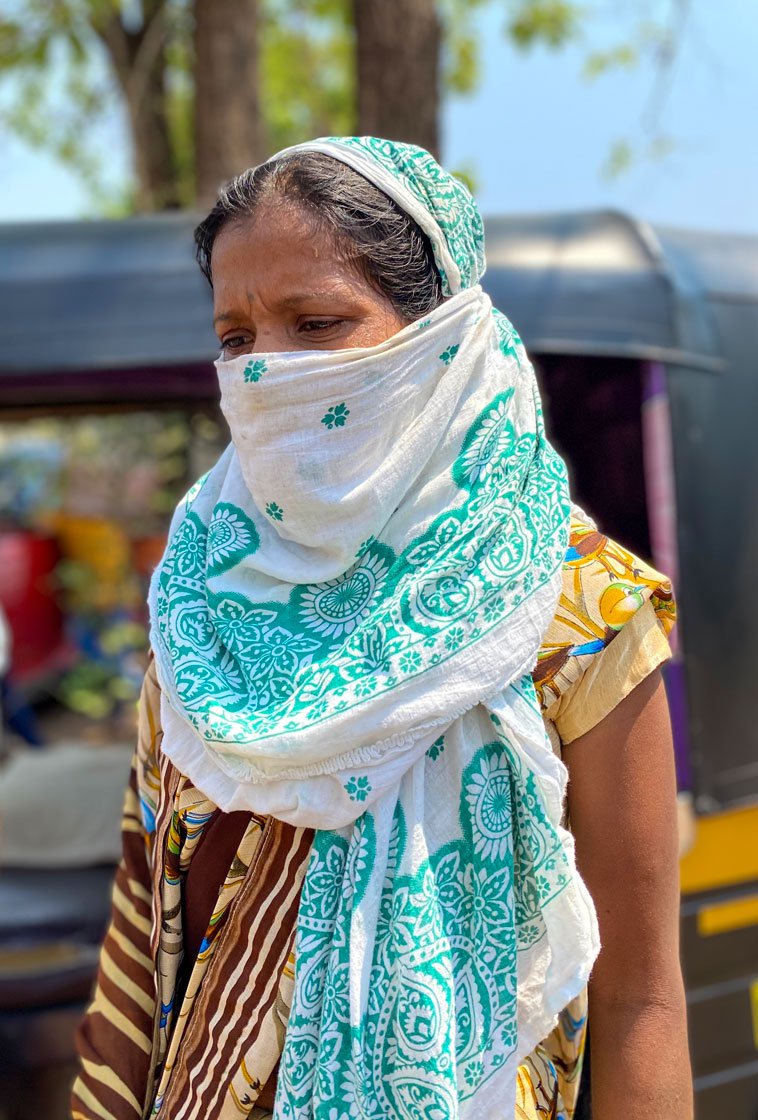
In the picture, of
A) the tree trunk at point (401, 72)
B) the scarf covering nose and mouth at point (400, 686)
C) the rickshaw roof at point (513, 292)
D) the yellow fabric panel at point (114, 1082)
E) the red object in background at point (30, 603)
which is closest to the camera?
the scarf covering nose and mouth at point (400, 686)

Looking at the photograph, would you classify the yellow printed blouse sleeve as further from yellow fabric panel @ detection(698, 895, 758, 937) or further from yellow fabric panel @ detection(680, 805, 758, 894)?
yellow fabric panel @ detection(698, 895, 758, 937)

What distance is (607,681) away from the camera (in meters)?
1.13

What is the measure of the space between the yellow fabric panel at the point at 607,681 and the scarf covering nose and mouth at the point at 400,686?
0.05 m

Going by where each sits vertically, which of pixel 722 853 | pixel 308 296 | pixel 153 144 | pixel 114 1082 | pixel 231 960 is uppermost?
pixel 308 296

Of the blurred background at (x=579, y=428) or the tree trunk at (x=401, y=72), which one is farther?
the tree trunk at (x=401, y=72)

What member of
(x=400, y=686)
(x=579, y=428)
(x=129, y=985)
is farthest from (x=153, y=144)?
(x=400, y=686)

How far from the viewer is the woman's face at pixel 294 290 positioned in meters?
1.15

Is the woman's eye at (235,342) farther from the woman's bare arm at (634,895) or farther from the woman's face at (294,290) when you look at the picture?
the woman's bare arm at (634,895)

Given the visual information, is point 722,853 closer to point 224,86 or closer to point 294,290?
point 294,290

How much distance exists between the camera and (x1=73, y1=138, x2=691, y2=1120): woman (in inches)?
41.9

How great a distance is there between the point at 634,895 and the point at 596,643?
0.27 meters

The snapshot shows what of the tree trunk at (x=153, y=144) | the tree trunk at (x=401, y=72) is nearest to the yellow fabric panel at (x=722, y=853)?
the tree trunk at (x=401, y=72)

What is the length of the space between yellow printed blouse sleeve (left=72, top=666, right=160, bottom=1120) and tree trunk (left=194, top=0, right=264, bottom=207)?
14.6 feet

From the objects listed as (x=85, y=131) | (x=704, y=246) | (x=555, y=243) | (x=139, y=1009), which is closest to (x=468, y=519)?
(x=139, y=1009)
